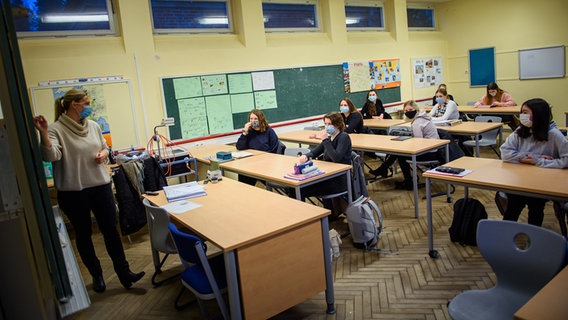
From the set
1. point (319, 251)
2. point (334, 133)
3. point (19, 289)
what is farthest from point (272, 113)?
point (19, 289)

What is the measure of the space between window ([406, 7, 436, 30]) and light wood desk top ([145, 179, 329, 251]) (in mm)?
7540

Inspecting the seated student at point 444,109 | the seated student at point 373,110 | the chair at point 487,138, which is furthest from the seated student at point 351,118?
the chair at point 487,138

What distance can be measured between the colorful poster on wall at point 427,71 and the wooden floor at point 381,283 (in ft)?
17.6

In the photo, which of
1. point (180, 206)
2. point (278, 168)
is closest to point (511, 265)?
point (180, 206)

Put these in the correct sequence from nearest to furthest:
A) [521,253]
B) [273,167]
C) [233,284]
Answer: [521,253]
[233,284]
[273,167]

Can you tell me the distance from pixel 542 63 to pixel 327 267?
8.00 metres

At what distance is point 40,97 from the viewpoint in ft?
16.1

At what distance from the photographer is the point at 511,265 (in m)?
2.04

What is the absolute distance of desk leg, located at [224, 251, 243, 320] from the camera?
2.26 m

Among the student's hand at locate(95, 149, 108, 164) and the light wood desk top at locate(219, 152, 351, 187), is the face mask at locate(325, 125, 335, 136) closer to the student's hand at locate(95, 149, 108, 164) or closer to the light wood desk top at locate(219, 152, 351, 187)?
the light wood desk top at locate(219, 152, 351, 187)

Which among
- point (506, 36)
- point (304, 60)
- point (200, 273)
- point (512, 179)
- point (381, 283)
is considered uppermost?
point (506, 36)

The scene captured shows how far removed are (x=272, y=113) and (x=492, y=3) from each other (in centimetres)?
574

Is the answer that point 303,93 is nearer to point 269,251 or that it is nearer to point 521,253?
point 269,251

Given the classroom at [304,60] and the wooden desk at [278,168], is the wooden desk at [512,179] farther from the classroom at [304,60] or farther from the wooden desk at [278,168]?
the wooden desk at [278,168]
